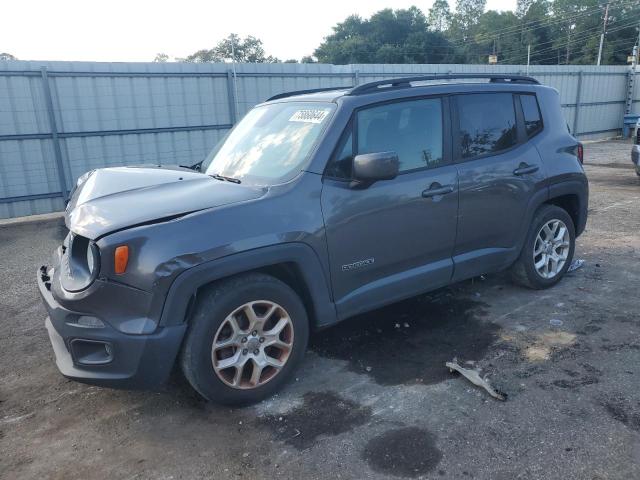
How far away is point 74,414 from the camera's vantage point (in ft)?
10.9

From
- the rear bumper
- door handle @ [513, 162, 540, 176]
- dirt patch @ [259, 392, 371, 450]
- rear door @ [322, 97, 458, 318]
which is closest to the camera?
the rear bumper

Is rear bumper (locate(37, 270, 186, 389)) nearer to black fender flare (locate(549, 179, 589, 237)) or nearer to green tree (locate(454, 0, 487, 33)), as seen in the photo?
black fender flare (locate(549, 179, 589, 237))

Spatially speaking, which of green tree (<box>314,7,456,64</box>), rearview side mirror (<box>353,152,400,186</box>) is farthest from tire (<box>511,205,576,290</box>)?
green tree (<box>314,7,456,64</box>)

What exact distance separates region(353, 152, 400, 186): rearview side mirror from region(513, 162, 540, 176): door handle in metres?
1.57

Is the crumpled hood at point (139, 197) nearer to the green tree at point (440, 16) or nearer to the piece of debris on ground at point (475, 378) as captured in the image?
the piece of debris on ground at point (475, 378)

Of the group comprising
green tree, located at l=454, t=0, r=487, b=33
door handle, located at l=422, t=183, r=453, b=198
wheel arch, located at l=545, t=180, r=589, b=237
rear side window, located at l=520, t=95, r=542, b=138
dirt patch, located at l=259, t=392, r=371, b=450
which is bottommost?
dirt patch, located at l=259, t=392, r=371, b=450

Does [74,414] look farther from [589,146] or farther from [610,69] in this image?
[610,69]

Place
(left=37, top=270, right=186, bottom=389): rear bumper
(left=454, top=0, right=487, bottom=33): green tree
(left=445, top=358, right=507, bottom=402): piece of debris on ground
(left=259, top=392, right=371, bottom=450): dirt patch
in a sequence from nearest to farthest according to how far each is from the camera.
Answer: (left=37, top=270, right=186, bottom=389): rear bumper, (left=259, top=392, right=371, bottom=450): dirt patch, (left=445, top=358, right=507, bottom=402): piece of debris on ground, (left=454, top=0, right=487, bottom=33): green tree

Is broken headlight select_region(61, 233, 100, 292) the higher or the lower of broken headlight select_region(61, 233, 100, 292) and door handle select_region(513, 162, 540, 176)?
the lower

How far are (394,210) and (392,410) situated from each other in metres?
1.34

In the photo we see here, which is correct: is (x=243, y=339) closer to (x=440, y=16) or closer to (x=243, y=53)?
(x=243, y=53)

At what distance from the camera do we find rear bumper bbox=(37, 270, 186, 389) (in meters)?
2.88

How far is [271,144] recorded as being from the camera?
3.90m

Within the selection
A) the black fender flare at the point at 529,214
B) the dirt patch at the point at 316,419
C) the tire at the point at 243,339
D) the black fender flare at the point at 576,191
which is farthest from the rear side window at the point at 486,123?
the dirt patch at the point at 316,419
